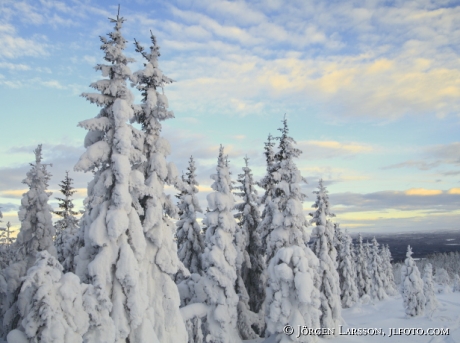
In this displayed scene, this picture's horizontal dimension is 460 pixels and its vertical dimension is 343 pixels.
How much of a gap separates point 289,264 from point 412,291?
34414 millimetres

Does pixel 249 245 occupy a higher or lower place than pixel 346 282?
higher

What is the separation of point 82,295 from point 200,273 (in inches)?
718

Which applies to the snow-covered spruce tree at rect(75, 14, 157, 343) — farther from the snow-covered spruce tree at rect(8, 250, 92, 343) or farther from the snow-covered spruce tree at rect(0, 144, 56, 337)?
the snow-covered spruce tree at rect(0, 144, 56, 337)

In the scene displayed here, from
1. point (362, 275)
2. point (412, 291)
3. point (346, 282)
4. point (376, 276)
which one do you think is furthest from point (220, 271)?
point (376, 276)

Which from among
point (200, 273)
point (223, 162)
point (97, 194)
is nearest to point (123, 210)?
point (97, 194)

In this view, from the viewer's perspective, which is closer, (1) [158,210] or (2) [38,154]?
(1) [158,210]

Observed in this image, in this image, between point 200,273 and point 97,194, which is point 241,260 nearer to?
point 200,273

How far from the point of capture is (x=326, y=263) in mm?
33062

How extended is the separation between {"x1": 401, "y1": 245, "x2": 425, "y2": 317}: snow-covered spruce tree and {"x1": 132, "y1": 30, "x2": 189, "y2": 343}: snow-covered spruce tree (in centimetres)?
4286

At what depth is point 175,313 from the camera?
1591 cm

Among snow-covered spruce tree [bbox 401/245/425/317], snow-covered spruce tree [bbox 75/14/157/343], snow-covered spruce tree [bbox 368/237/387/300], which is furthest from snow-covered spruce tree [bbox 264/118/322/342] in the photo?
snow-covered spruce tree [bbox 368/237/387/300]

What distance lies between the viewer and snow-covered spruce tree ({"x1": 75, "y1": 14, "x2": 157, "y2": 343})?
43.2 ft

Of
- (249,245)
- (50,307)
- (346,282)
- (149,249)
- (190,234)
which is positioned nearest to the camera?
(50,307)

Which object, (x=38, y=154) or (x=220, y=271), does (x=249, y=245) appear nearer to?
(x=220, y=271)
